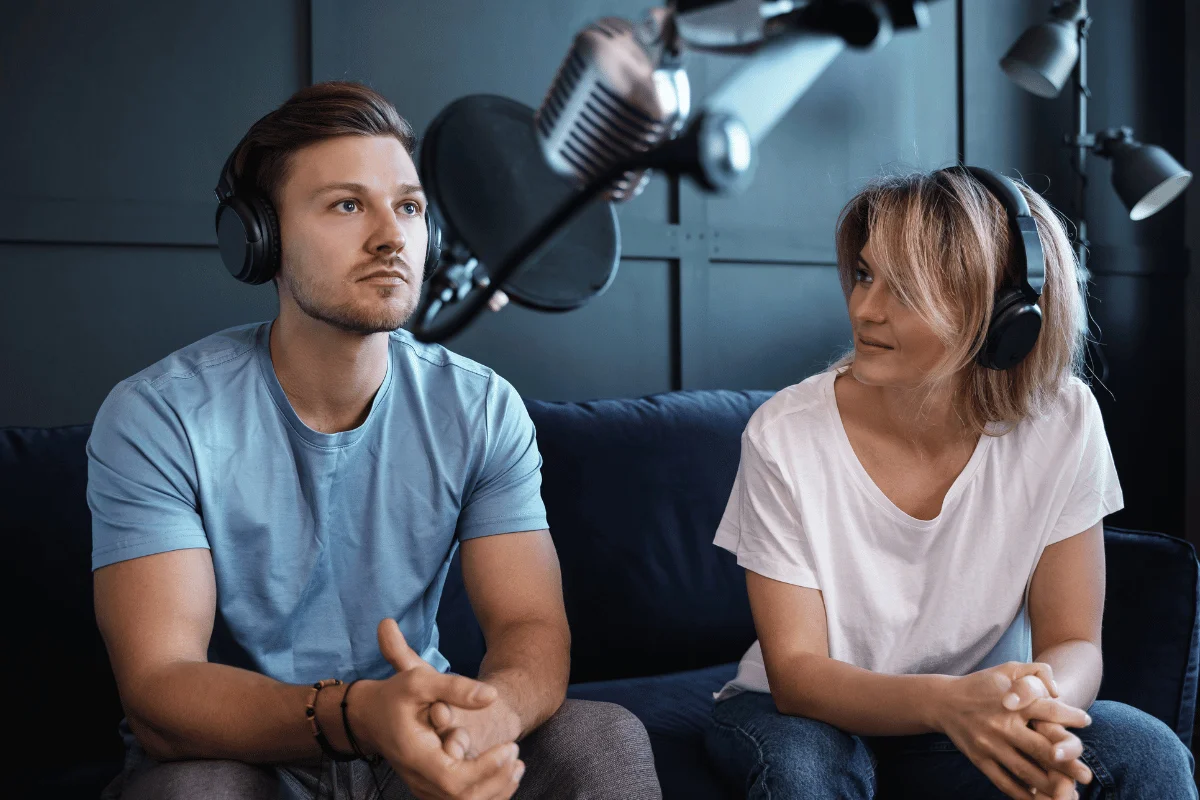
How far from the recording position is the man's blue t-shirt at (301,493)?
119 centimetres

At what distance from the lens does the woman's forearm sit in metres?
1.14

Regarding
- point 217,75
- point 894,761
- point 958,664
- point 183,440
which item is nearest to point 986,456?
point 958,664

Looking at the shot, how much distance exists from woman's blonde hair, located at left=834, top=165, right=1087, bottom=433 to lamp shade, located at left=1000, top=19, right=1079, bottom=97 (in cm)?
130

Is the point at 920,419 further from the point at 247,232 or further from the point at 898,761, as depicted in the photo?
the point at 247,232

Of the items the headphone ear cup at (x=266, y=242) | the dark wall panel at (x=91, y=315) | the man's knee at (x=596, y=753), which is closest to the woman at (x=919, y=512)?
the man's knee at (x=596, y=753)

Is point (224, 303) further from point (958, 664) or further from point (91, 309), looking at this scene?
point (958, 664)

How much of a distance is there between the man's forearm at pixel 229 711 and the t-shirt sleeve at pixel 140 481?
0.15 meters

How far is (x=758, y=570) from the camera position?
1296 millimetres

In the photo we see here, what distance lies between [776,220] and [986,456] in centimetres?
146

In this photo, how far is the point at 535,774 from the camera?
1181 millimetres

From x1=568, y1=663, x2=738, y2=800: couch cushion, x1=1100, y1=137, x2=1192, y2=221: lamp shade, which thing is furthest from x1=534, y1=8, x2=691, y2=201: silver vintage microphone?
x1=1100, y1=137, x2=1192, y2=221: lamp shade

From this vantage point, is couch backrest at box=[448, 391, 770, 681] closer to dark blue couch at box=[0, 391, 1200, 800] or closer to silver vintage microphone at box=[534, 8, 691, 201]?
dark blue couch at box=[0, 391, 1200, 800]

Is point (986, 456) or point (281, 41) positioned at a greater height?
point (281, 41)

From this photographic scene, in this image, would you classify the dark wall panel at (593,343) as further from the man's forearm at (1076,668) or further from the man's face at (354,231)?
the man's forearm at (1076,668)
